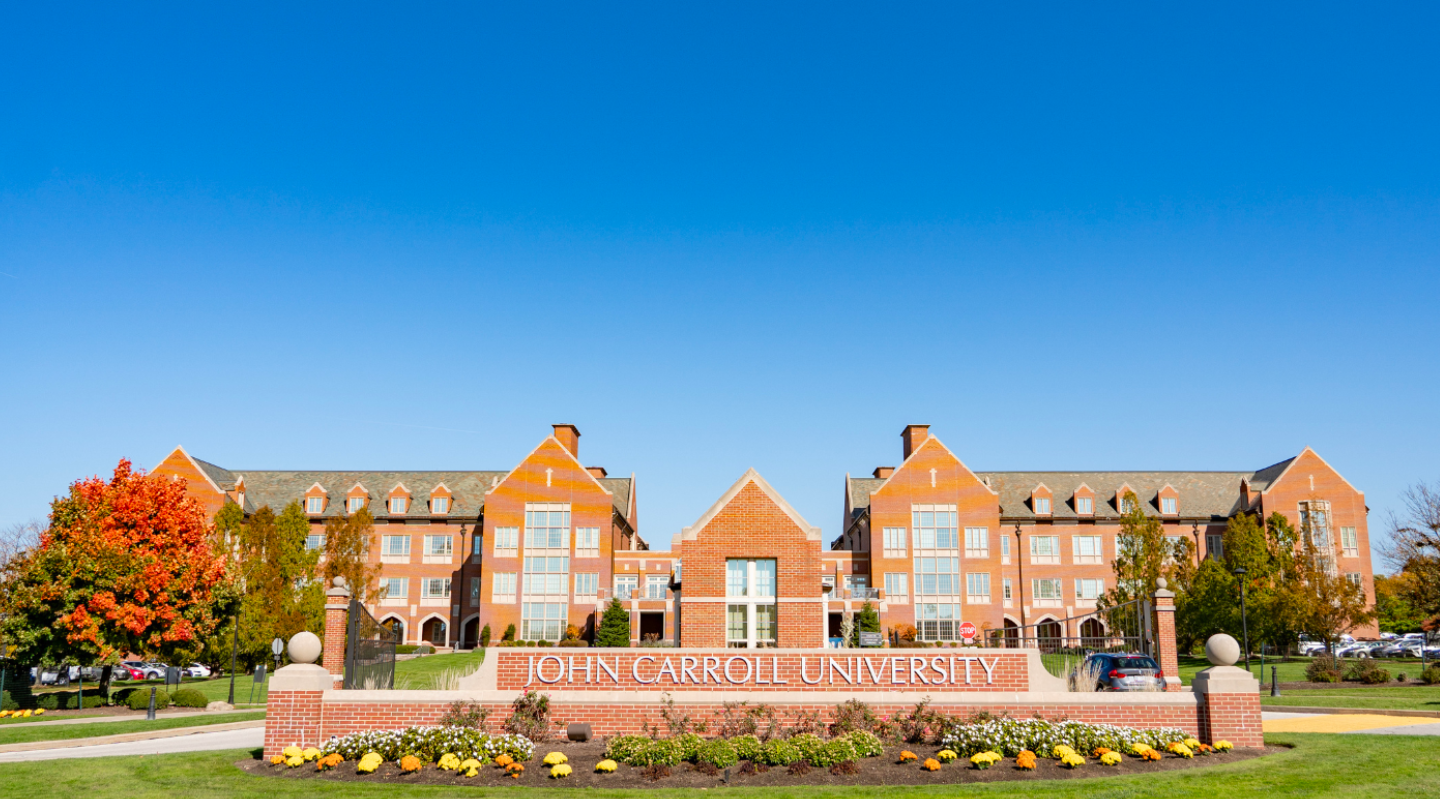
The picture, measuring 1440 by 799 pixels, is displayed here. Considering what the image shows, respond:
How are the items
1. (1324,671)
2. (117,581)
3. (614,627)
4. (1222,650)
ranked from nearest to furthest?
(1222,650) < (117,581) < (1324,671) < (614,627)

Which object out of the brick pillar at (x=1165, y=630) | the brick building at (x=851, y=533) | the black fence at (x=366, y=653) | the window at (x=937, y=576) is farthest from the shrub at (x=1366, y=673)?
the black fence at (x=366, y=653)

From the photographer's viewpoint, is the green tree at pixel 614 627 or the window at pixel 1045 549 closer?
the green tree at pixel 614 627

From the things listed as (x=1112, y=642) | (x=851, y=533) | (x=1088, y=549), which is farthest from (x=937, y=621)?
(x=1112, y=642)

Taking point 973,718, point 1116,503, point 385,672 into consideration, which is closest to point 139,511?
point 385,672

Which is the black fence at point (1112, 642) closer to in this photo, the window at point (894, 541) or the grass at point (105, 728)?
the grass at point (105, 728)

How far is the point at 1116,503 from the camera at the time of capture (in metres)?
68.7

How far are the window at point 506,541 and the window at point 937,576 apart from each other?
954 inches

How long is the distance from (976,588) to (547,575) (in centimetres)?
2579

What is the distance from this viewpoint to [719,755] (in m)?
14.9

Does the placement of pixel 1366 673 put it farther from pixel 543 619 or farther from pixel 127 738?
pixel 543 619

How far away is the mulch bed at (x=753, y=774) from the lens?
1408cm

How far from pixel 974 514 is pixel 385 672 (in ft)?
157

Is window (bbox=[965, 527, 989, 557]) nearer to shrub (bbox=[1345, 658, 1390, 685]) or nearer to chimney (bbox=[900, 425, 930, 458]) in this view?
chimney (bbox=[900, 425, 930, 458])

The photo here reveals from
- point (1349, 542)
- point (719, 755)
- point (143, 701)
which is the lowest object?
point (143, 701)
